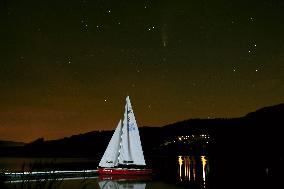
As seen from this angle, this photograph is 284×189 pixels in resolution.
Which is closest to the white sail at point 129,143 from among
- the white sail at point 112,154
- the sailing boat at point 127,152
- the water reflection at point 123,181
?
the sailing boat at point 127,152

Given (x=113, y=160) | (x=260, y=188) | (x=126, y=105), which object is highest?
(x=126, y=105)

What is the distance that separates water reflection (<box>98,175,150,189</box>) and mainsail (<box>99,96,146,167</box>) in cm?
180

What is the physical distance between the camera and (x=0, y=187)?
23.0 ft

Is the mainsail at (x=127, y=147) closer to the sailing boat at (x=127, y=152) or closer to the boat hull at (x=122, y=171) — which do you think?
the sailing boat at (x=127, y=152)

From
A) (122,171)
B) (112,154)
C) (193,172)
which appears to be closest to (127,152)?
(112,154)

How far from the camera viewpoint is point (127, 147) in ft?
157

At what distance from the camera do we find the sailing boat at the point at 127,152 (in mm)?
47175

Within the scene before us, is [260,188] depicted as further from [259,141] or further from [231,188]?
[259,141]

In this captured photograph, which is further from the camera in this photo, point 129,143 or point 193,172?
point 193,172

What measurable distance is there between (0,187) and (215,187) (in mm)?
39879

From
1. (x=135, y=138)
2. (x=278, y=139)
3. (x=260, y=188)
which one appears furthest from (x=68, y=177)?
(x=278, y=139)

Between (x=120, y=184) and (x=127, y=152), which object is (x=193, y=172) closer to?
(x=127, y=152)

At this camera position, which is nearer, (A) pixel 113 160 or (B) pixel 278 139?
(A) pixel 113 160

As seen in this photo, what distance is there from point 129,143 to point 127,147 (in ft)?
1.62
